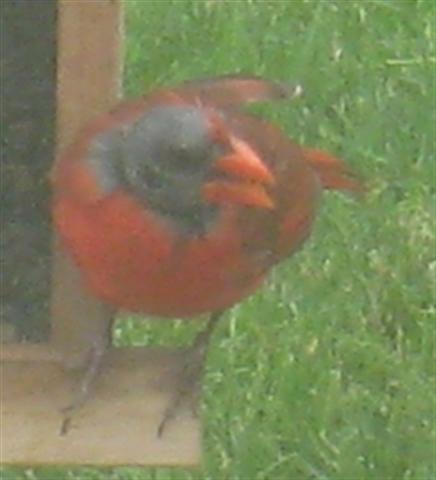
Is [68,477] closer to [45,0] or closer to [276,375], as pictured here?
[276,375]

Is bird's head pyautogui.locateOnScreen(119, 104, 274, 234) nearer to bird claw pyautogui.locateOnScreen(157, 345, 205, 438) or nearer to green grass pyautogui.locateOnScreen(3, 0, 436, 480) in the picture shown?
bird claw pyautogui.locateOnScreen(157, 345, 205, 438)

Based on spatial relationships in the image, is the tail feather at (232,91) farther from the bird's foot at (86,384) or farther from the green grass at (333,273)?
the green grass at (333,273)

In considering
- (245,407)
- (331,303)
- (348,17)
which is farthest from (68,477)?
(348,17)

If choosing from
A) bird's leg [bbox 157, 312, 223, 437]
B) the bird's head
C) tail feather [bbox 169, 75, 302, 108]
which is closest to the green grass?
bird's leg [bbox 157, 312, 223, 437]

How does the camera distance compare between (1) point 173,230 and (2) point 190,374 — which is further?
(2) point 190,374

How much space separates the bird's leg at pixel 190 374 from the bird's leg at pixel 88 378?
8cm

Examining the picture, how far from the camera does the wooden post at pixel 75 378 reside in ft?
Result: 6.24

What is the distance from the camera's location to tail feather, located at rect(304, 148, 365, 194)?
2.12 metres

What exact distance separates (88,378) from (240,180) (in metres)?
0.31

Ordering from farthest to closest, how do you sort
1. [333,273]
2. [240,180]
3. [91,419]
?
1. [333,273]
2. [91,419]
3. [240,180]

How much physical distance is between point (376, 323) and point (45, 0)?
1.08 meters

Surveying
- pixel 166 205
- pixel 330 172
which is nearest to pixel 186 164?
pixel 166 205

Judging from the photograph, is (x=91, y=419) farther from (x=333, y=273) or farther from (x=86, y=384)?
(x=333, y=273)

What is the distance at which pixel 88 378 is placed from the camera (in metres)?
2.00
